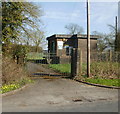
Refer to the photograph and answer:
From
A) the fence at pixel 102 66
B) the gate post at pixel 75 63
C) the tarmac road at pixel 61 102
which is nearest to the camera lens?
the tarmac road at pixel 61 102

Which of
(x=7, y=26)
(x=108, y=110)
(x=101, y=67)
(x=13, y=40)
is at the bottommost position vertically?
(x=108, y=110)

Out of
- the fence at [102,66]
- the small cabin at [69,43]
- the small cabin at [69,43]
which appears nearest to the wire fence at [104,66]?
the fence at [102,66]

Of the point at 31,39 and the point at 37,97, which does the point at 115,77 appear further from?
the point at 31,39

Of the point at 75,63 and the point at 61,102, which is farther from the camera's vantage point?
the point at 75,63

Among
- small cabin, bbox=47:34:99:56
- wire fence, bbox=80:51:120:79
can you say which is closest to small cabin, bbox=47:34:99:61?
small cabin, bbox=47:34:99:56

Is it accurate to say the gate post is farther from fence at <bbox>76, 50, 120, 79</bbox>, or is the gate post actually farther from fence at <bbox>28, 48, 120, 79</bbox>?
fence at <bbox>76, 50, 120, 79</bbox>

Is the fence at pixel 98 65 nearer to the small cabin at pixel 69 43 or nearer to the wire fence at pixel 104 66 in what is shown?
the wire fence at pixel 104 66

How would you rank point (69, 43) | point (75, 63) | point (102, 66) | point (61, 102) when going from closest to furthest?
1. point (61, 102)
2. point (75, 63)
3. point (102, 66)
4. point (69, 43)

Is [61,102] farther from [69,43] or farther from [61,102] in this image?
[69,43]

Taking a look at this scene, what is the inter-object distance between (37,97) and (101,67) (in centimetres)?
704

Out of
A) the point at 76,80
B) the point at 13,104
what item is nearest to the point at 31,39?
the point at 76,80

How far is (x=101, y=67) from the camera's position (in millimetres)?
12031

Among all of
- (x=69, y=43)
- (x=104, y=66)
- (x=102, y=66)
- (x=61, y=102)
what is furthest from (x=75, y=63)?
(x=69, y=43)

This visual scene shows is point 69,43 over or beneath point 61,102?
over
